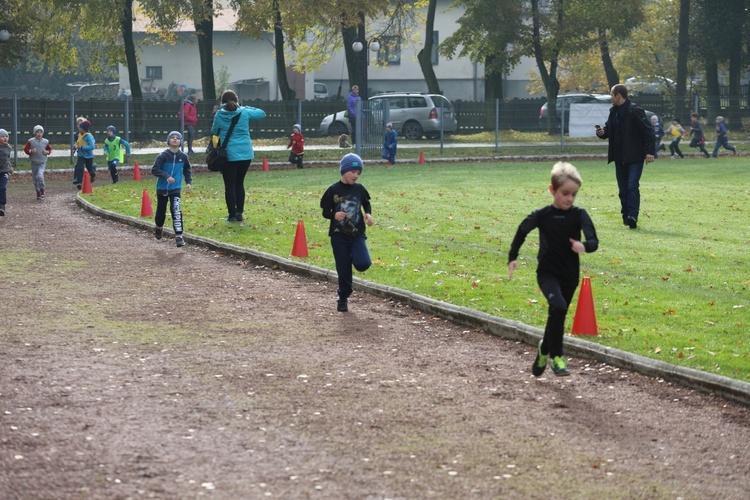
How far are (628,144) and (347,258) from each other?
7112mm

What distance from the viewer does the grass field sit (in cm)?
1055

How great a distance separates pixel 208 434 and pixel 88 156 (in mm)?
21118

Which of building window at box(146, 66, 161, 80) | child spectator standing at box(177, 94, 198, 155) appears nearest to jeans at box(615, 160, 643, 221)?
child spectator standing at box(177, 94, 198, 155)

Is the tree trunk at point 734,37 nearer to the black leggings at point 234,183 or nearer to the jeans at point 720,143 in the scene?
the jeans at point 720,143

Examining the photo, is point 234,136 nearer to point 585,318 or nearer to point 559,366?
point 585,318

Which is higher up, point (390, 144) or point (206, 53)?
point (206, 53)

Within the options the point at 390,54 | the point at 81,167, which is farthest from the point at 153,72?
the point at 81,167

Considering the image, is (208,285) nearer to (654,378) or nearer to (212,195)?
(654,378)

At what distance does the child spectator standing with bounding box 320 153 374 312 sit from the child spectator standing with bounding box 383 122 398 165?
23915 millimetres

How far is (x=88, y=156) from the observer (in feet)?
89.2

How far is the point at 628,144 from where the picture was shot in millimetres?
17484

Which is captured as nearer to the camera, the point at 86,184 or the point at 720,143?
A: the point at 86,184

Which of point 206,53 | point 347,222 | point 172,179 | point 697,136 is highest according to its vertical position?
point 206,53

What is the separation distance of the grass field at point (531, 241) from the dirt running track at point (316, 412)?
35.2 inches
